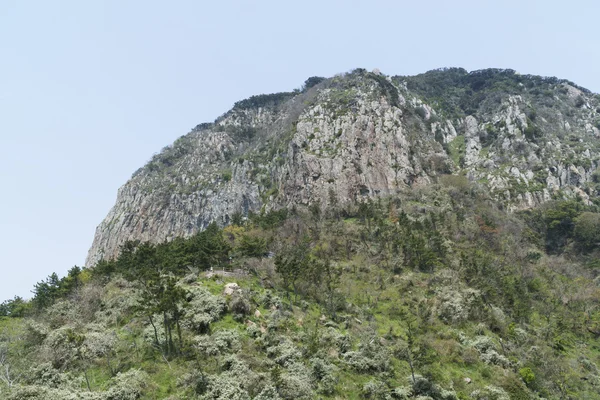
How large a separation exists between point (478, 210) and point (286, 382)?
69227 millimetres

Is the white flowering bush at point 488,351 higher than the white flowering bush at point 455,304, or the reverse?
the white flowering bush at point 455,304

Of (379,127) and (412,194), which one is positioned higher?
(379,127)

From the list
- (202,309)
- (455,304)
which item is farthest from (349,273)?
(202,309)

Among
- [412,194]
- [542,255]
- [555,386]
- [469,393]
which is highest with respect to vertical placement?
[412,194]

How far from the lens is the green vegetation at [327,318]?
2925cm

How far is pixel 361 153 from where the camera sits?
326 ft

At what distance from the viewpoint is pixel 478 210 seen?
3238 inches

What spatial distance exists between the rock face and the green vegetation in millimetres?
20029

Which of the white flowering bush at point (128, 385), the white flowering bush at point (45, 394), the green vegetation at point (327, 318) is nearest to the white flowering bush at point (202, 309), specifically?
the green vegetation at point (327, 318)

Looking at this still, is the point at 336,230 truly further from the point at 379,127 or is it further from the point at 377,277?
the point at 379,127

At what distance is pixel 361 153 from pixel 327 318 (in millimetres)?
63584

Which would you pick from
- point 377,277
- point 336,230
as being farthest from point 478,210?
point 377,277

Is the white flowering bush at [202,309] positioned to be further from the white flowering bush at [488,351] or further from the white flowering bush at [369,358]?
the white flowering bush at [488,351]

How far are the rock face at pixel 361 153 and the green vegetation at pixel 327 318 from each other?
65.7 feet
